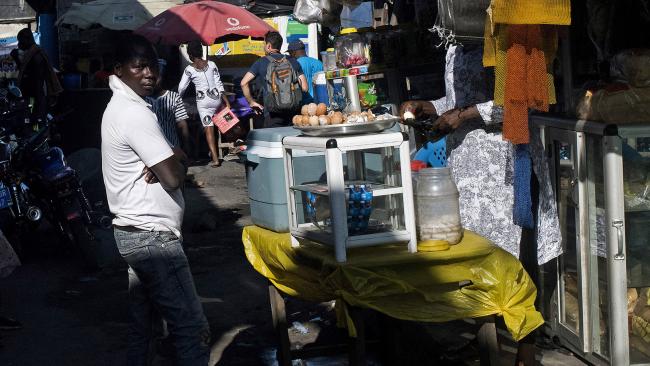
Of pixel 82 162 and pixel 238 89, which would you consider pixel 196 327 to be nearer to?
pixel 82 162

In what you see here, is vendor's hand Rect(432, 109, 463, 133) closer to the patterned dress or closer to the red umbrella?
the patterned dress

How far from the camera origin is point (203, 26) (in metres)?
15.9

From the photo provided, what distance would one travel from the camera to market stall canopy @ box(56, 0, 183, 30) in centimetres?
1828

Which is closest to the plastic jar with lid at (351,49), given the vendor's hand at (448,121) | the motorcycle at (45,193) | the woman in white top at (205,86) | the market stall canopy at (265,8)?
the vendor's hand at (448,121)

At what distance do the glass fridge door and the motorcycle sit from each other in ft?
15.6

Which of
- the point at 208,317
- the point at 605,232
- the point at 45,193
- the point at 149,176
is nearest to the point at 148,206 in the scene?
the point at 149,176

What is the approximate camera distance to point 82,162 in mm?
10242

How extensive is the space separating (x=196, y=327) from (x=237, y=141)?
11942mm

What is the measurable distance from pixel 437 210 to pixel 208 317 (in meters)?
3.04

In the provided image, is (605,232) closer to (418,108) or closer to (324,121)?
(418,108)

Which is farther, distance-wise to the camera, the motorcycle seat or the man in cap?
the man in cap

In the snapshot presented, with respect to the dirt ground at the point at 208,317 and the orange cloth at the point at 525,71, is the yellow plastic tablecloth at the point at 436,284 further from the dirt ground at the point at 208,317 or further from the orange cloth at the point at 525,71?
the dirt ground at the point at 208,317

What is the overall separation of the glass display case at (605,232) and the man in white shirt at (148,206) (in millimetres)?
2128

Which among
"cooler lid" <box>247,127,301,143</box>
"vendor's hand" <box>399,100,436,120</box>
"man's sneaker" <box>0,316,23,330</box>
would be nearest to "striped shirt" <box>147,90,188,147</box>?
"man's sneaker" <box>0,316,23,330</box>
